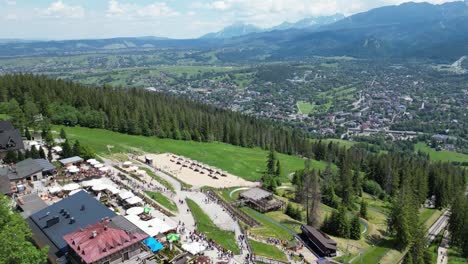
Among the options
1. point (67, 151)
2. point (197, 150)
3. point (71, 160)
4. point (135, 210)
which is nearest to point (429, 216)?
point (197, 150)

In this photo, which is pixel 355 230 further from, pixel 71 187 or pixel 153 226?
pixel 71 187

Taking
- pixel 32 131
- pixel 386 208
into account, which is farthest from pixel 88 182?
pixel 386 208

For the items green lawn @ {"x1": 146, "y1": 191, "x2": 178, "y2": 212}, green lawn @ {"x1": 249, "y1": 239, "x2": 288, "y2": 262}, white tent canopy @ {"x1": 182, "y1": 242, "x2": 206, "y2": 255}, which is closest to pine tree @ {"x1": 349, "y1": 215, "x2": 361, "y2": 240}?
green lawn @ {"x1": 249, "y1": 239, "x2": 288, "y2": 262}

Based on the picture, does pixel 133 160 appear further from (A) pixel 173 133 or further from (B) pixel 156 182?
(A) pixel 173 133

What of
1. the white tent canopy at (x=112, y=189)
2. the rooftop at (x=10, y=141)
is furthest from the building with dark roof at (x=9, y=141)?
the white tent canopy at (x=112, y=189)

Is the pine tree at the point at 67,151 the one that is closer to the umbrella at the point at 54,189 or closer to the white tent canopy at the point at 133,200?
the umbrella at the point at 54,189

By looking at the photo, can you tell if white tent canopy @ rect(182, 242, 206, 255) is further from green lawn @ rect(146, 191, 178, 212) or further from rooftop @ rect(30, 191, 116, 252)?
green lawn @ rect(146, 191, 178, 212)
